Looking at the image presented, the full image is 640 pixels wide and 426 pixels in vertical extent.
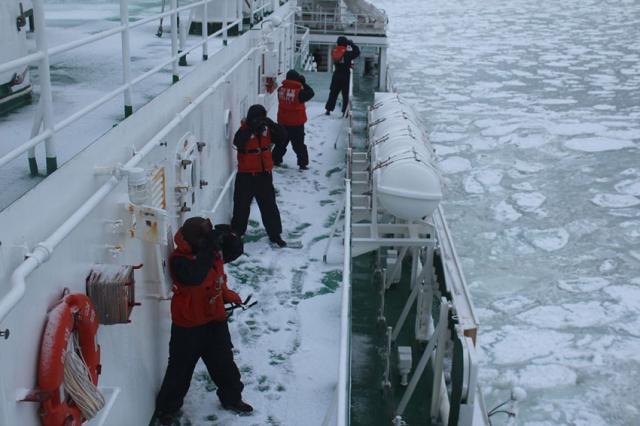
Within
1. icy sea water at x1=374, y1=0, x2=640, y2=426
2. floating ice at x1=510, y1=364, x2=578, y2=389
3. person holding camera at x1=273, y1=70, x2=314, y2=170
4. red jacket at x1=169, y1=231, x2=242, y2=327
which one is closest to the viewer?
red jacket at x1=169, y1=231, x2=242, y2=327

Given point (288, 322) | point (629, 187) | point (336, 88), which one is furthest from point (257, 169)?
point (629, 187)

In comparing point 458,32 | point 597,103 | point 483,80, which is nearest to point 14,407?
point 597,103

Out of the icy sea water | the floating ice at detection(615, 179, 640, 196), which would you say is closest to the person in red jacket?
the icy sea water

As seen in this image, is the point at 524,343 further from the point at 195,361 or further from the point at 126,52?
the point at 126,52

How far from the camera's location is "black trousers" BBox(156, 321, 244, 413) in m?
3.73

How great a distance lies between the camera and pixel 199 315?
366cm

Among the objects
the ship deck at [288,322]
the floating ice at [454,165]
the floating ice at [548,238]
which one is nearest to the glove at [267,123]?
the ship deck at [288,322]

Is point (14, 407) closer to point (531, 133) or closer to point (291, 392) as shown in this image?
point (291, 392)

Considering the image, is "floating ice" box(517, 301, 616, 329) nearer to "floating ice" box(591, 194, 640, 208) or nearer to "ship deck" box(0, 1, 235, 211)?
"floating ice" box(591, 194, 640, 208)

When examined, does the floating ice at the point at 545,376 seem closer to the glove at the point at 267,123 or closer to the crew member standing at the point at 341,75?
the glove at the point at 267,123

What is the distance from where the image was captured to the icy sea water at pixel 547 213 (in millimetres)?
8383

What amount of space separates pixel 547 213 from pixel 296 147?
23.2 feet

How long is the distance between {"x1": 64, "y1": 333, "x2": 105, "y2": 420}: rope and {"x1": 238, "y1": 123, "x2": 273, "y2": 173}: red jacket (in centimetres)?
331

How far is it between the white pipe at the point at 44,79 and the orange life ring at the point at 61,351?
0.58 metres
